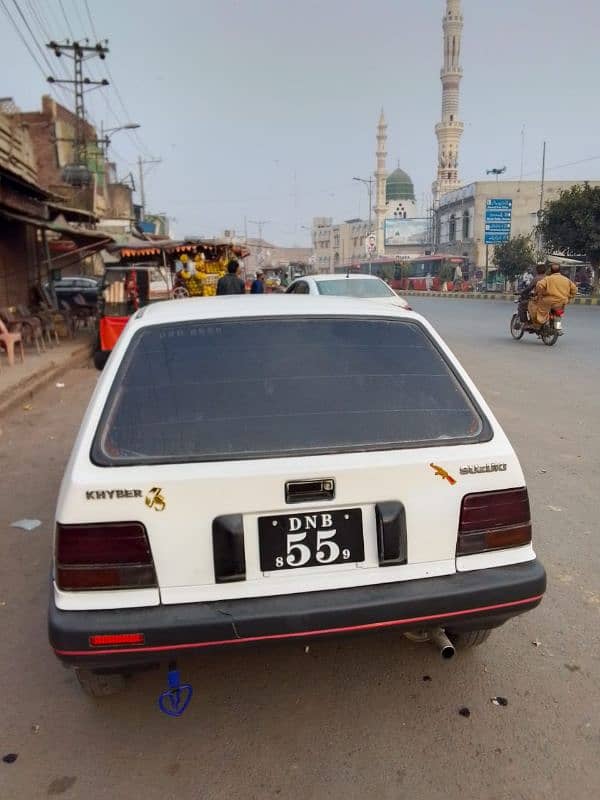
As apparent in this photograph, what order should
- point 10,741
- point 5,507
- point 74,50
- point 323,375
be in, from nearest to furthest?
point 10,741
point 323,375
point 5,507
point 74,50

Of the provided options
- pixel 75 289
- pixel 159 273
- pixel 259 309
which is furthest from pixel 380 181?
pixel 259 309

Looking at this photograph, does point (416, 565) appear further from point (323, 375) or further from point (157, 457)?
point (157, 457)

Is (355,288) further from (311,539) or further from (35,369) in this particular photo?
(311,539)

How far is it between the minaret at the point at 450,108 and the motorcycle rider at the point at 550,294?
8826cm

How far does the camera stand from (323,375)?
96.3 inches

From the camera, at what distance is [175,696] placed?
8.16 feet

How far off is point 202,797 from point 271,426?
121 cm

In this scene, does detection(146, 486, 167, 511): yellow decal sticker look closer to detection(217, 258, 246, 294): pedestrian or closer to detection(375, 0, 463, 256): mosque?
detection(217, 258, 246, 294): pedestrian

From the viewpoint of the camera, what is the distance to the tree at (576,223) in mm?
32625

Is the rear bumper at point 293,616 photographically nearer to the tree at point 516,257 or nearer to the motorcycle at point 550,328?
the motorcycle at point 550,328

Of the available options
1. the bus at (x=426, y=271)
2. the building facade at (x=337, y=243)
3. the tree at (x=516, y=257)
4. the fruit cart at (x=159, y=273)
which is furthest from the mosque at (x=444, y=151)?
the fruit cart at (x=159, y=273)

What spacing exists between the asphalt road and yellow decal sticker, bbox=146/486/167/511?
50 centimetres

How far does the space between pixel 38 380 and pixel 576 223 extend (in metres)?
31.3

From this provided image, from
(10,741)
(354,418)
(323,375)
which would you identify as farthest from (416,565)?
(10,741)
